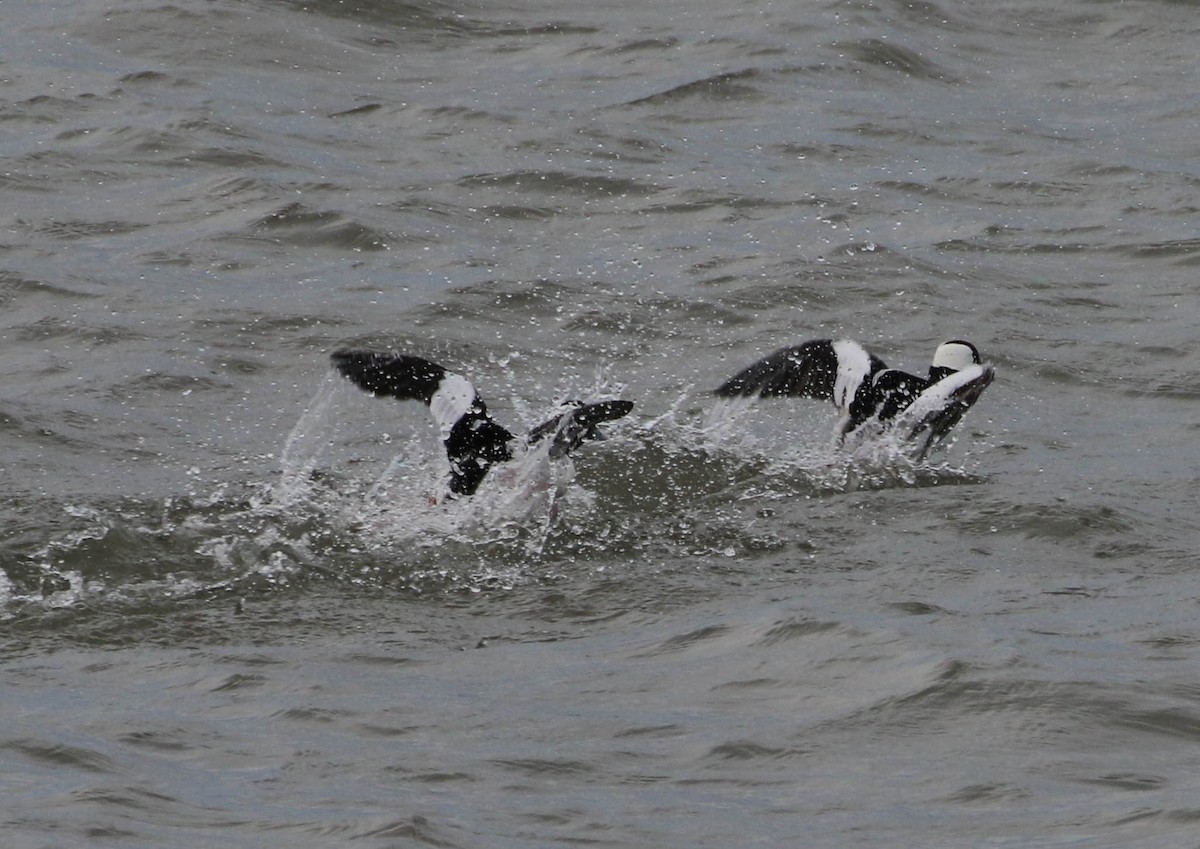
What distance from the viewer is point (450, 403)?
341 inches

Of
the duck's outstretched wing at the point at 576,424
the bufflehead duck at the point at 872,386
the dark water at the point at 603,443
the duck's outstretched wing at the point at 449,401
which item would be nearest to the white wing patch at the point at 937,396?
the bufflehead duck at the point at 872,386

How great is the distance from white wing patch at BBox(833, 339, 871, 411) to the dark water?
0.36 metres

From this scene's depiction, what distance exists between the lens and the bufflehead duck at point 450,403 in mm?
8586

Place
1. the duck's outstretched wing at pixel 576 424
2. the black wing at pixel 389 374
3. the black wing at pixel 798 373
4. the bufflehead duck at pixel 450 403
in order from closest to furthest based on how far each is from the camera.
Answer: the duck's outstretched wing at pixel 576 424 → the bufflehead duck at pixel 450 403 → the black wing at pixel 389 374 → the black wing at pixel 798 373

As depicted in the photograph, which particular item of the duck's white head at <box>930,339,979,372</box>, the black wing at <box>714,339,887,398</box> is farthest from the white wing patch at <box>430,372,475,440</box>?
the duck's white head at <box>930,339,979,372</box>

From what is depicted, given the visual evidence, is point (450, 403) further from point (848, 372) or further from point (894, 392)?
point (894, 392)

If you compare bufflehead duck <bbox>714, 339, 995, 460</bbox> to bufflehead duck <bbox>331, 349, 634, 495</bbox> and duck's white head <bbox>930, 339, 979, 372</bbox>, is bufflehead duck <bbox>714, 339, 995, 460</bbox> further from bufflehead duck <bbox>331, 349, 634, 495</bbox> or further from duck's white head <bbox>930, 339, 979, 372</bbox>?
bufflehead duck <bbox>331, 349, 634, 495</bbox>

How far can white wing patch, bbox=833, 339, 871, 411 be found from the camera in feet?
31.6

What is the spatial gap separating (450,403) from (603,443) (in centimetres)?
144

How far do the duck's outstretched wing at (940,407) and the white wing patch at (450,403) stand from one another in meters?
2.11

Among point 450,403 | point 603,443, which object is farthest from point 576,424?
point 603,443

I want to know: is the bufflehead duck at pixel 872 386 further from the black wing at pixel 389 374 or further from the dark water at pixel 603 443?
the black wing at pixel 389 374

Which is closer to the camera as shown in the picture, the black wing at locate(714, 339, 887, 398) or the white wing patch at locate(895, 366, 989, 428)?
the white wing patch at locate(895, 366, 989, 428)

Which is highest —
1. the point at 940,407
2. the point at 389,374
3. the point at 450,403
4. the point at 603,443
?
the point at 389,374
